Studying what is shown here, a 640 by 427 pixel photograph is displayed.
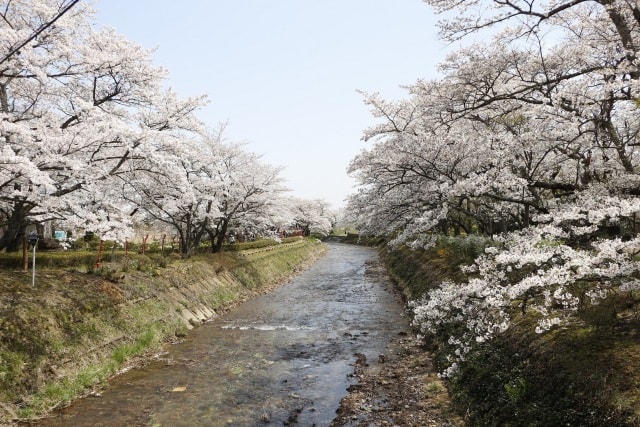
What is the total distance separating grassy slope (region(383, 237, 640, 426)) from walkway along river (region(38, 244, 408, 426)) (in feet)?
10.1

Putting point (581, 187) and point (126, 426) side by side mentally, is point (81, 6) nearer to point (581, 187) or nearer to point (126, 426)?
point (126, 426)

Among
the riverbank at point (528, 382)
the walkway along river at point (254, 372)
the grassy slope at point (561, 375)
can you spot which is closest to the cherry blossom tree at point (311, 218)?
the walkway along river at point (254, 372)

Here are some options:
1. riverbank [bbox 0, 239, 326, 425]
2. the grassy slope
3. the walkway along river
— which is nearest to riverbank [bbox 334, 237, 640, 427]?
the grassy slope

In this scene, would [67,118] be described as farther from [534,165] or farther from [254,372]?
[534,165]

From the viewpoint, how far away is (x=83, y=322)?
11484mm

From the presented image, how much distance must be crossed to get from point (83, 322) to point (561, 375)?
1131cm

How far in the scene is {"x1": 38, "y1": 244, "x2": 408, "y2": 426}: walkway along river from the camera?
8727 mm

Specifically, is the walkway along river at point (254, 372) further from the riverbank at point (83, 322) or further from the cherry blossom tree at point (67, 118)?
the cherry blossom tree at point (67, 118)

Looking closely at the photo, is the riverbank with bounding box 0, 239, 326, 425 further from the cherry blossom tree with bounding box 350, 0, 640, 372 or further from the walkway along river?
the cherry blossom tree with bounding box 350, 0, 640, 372

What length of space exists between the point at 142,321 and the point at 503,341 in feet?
35.3

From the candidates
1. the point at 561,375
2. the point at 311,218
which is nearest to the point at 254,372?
the point at 561,375

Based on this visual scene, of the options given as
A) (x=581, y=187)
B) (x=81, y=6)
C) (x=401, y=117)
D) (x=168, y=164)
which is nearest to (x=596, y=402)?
(x=581, y=187)

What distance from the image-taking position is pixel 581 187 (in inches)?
392

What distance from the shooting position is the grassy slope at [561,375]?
598cm
